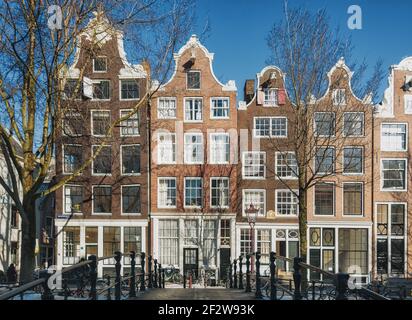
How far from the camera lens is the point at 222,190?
24.2 meters

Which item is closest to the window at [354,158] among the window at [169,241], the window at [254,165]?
the window at [254,165]

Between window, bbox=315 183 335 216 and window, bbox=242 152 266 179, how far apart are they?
274cm

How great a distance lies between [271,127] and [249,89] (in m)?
3.19

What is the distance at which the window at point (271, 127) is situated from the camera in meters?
23.2

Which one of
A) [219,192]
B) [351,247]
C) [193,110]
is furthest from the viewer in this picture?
[351,247]

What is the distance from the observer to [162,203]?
24656 millimetres

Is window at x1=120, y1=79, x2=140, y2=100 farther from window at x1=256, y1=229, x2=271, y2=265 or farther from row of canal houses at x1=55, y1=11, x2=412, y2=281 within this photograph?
window at x1=256, y1=229, x2=271, y2=265

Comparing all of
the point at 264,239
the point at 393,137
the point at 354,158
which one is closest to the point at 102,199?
the point at 264,239

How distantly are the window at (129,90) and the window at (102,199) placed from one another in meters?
4.38

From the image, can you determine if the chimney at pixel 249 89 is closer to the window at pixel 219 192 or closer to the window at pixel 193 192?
the window at pixel 219 192

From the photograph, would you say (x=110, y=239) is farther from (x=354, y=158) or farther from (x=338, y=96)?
(x=338, y=96)
